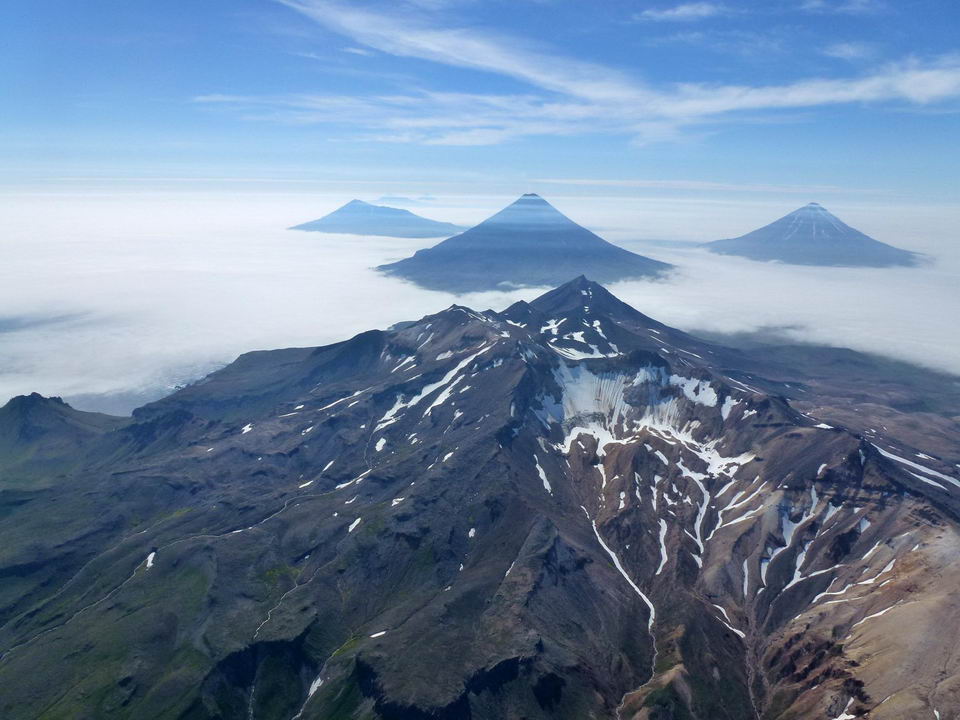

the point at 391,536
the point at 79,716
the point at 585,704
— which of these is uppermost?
the point at 391,536

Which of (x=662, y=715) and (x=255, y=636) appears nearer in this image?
(x=662, y=715)

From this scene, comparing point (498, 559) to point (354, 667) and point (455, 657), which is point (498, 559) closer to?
point (455, 657)

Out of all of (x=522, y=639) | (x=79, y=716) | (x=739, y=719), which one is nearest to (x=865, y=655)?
(x=739, y=719)

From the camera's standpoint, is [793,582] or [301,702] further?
[793,582]

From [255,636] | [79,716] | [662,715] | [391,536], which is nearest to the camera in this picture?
[662,715]

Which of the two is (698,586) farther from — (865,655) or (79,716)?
(79,716)

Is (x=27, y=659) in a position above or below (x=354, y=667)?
below

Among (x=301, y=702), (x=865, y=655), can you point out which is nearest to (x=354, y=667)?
(x=301, y=702)

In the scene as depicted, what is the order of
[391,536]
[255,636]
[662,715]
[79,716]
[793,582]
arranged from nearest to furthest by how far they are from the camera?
[662,715] → [79,716] → [255,636] → [793,582] → [391,536]

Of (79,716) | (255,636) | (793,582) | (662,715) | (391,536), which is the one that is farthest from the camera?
(391,536)
